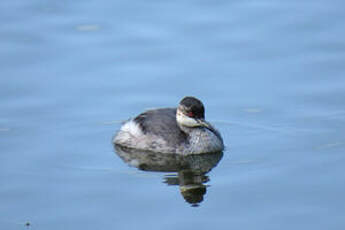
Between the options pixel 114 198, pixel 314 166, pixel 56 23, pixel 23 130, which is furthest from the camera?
pixel 56 23

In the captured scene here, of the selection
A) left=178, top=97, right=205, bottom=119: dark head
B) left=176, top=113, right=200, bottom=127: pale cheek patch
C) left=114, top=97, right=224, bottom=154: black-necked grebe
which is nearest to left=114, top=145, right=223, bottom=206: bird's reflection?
left=114, top=97, right=224, bottom=154: black-necked grebe

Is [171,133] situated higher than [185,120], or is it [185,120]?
[185,120]

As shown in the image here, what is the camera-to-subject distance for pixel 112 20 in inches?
734

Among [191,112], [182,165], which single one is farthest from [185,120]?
[182,165]

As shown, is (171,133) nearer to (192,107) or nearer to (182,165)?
(192,107)

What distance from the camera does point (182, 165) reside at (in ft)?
45.9

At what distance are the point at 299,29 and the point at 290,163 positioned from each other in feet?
16.6

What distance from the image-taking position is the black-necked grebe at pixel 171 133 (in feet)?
47.2

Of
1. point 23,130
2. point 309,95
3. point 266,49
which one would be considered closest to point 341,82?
point 309,95

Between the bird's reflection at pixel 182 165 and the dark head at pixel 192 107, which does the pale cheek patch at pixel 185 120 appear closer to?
the dark head at pixel 192 107

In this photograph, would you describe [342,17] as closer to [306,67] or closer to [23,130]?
[306,67]

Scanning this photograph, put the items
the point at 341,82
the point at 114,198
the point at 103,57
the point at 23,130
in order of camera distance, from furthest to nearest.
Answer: the point at 103,57, the point at 341,82, the point at 23,130, the point at 114,198

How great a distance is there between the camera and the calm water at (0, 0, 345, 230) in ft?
39.5

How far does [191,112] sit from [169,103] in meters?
1.37
